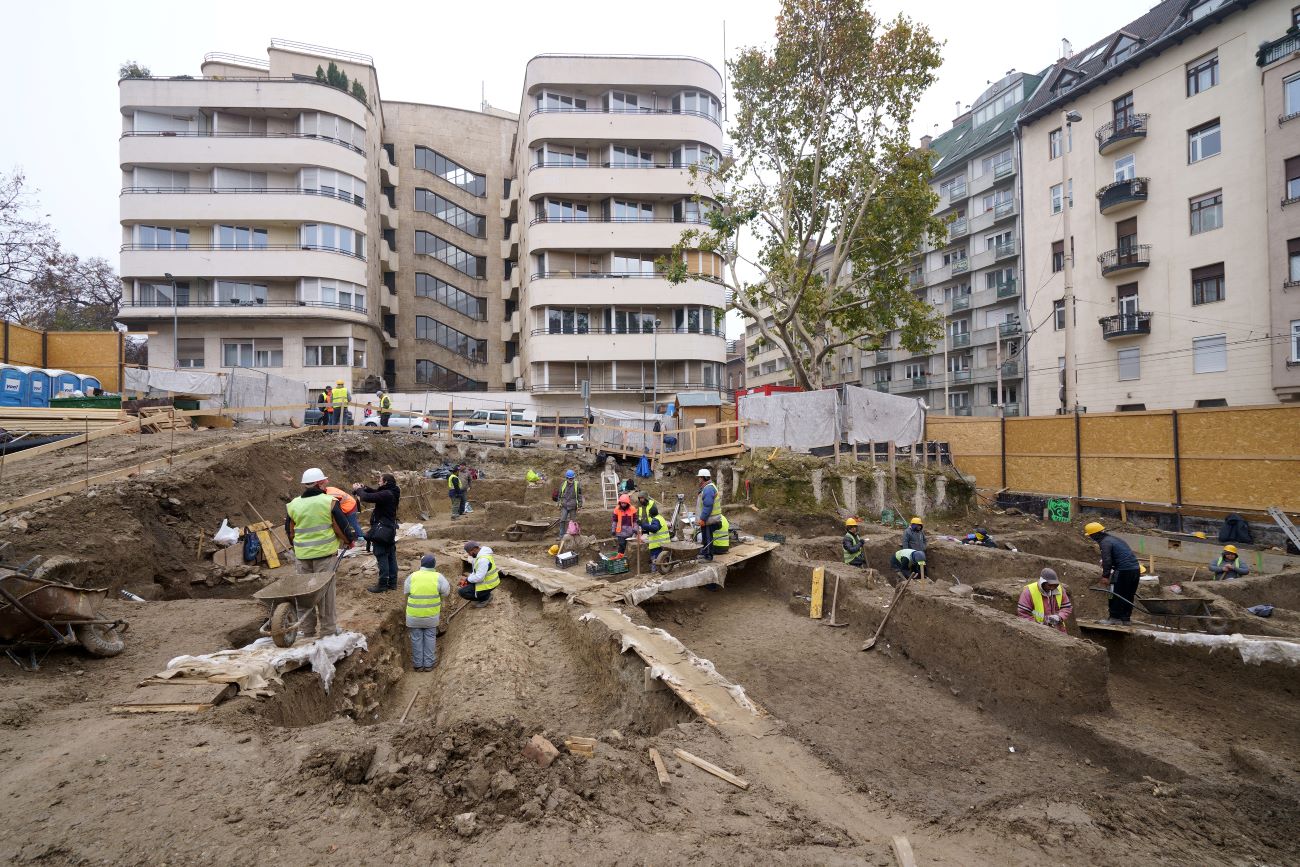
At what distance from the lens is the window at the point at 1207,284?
2409cm

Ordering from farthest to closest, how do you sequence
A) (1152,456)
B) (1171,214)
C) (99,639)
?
(1171,214) < (1152,456) < (99,639)

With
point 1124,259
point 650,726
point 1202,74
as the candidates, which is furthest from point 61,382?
point 1202,74

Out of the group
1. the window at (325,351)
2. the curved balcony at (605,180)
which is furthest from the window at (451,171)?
the window at (325,351)

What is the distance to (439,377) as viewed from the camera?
4141cm

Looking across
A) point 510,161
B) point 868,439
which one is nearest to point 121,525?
point 868,439

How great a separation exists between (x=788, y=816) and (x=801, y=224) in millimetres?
20709

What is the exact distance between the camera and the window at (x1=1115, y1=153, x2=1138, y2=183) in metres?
27.2

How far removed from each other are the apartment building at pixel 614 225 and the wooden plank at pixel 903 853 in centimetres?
3156

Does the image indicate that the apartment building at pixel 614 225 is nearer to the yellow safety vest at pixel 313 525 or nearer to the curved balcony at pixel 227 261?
the curved balcony at pixel 227 261

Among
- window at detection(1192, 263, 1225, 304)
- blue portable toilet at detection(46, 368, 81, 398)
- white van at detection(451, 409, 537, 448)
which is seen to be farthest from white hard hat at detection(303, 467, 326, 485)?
window at detection(1192, 263, 1225, 304)

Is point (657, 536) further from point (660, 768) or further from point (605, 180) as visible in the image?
point (605, 180)

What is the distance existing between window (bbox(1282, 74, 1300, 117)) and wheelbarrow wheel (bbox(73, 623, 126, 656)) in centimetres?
3409

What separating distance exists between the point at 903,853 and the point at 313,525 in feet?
20.9

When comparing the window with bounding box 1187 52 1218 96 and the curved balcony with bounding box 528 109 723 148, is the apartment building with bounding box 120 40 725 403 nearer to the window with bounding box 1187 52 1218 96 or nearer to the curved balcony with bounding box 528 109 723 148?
the curved balcony with bounding box 528 109 723 148
